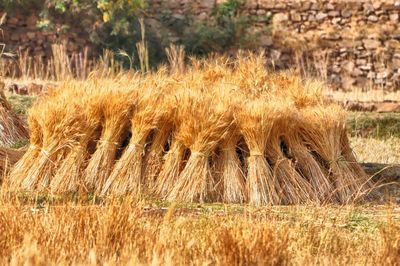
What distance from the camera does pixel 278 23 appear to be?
21000 mm

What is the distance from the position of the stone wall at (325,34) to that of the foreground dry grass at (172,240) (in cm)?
1395

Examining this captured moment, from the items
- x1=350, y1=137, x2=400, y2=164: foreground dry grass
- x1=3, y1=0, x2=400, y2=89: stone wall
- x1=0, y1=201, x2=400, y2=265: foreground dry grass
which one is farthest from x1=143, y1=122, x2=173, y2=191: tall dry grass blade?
x1=3, y1=0, x2=400, y2=89: stone wall

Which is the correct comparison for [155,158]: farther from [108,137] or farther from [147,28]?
[147,28]

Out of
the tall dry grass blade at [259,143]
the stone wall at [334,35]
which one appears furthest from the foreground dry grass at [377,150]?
the stone wall at [334,35]

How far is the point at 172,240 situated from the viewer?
5.45 metres

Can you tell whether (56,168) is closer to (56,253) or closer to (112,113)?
(112,113)

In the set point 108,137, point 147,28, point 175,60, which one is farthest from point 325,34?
point 108,137

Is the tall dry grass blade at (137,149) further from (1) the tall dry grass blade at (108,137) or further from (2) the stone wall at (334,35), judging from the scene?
(2) the stone wall at (334,35)

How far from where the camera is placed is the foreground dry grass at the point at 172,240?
5172 mm

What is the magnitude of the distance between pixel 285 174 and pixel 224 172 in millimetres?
469

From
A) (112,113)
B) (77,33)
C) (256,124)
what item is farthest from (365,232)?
(77,33)

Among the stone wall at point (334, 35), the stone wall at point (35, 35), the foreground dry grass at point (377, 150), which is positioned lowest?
the stone wall at point (334, 35)

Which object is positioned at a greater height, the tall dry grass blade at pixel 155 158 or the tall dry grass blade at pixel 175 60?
the tall dry grass blade at pixel 155 158

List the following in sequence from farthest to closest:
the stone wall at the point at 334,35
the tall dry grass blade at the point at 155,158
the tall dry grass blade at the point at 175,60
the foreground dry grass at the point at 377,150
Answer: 1. the stone wall at the point at 334,35
2. the tall dry grass blade at the point at 175,60
3. the foreground dry grass at the point at 377,150
4. the tall dry grass blade at the point at 155,158
